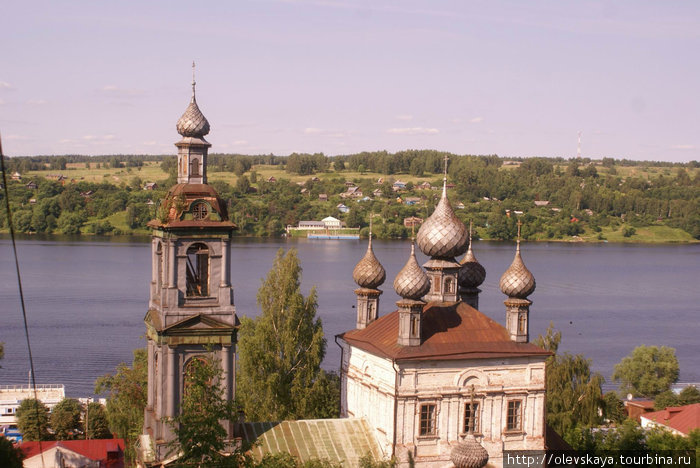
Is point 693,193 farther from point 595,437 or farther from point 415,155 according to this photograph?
point 595,437

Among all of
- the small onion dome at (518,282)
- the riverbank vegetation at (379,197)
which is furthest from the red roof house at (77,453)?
the riverbank vegetation at (379,197)

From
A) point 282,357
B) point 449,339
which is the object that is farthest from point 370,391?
point 282,357

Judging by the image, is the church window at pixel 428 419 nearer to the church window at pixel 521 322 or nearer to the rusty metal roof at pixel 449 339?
the rusty metal roof at pixel 449 339

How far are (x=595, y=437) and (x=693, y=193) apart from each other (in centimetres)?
14690

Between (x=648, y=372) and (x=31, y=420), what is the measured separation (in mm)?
23517

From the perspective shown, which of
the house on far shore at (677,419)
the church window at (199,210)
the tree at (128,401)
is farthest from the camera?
the house on far shore at (677,419)

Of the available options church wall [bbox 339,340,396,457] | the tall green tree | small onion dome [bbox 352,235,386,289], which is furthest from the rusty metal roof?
the tall green tree

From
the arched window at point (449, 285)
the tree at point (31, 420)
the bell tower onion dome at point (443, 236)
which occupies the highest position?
the bell tower onion dome at point (443, 236)

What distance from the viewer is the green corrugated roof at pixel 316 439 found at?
1727 centimetres

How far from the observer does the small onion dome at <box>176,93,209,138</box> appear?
17.1 meters

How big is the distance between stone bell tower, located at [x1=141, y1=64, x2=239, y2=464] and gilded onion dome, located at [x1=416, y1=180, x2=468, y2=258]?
15.4ft

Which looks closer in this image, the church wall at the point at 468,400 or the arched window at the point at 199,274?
the arched window at the point at 199,274

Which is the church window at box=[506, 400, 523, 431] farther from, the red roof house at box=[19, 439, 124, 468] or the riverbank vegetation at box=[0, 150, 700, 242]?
the riverbank vegetation at box=[0, 150, 700, 242]

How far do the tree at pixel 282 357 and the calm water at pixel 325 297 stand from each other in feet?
51.4
